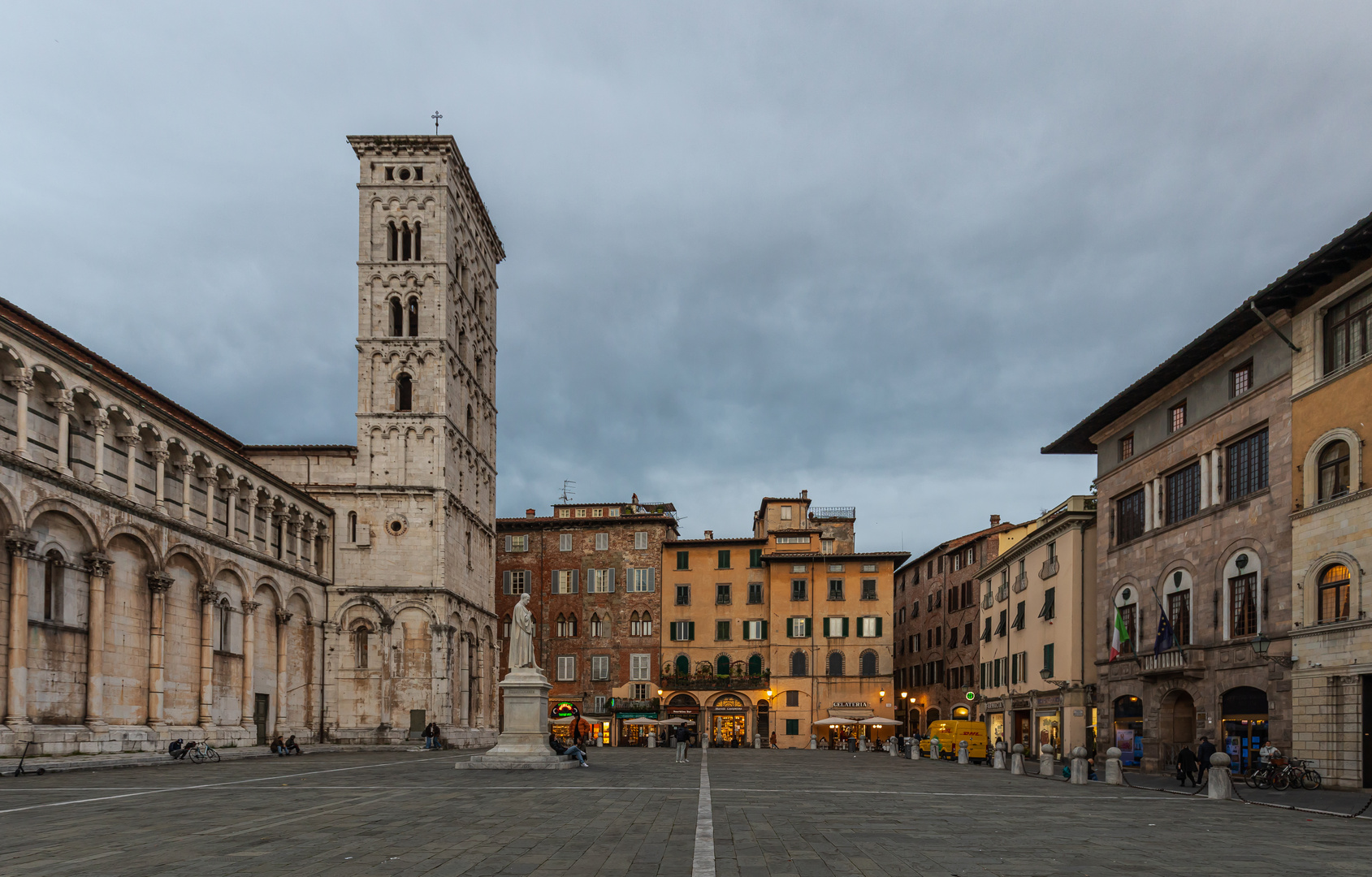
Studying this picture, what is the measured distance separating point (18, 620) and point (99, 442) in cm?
707

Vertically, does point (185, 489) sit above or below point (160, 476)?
below

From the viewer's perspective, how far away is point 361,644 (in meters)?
59.8

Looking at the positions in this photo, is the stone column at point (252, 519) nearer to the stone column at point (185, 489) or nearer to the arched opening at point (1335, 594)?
the stone column at point (185, 489)

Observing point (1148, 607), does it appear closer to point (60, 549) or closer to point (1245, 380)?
point (1245, 380)

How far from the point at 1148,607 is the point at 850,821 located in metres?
27.5

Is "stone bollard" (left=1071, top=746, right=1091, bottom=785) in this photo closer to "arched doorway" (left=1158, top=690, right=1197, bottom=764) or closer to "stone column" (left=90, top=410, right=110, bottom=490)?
"arched doorway" (left=1158, top=690, right=1197, bottom=764)

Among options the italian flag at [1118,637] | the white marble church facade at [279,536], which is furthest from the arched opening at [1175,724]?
the white marble church facade at [279,536]

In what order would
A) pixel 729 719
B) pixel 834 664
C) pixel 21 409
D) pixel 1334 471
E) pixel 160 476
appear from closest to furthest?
pixel 1334 471
pixel 21 409
pixel 160 476
pixel 729 719
pixel 834 664

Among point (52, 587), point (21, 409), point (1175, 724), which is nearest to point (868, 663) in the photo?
point (1175, 724)

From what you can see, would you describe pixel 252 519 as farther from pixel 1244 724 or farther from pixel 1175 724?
pixel 1244 724

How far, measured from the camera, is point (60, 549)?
34.7 meters

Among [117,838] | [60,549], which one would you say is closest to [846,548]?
[60,549]

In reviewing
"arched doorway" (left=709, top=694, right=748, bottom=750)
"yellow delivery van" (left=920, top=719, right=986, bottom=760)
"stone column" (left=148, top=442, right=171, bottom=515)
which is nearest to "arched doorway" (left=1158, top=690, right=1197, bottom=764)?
"yellow delivery van" (left=920, top=719, right=986, bottom=760)

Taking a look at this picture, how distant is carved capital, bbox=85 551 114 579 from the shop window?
3681 cm
